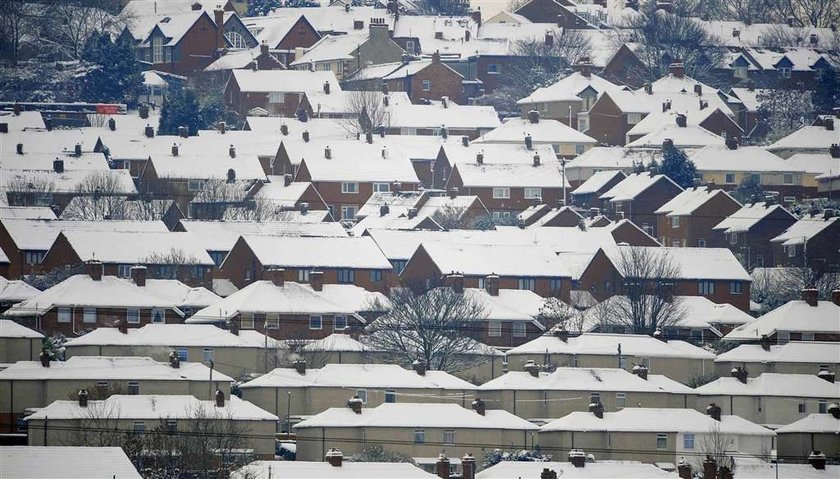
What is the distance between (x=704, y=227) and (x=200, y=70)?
42641 mm

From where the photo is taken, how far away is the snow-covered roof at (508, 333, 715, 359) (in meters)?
83.2

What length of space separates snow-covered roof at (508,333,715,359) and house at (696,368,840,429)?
4547 millimetres

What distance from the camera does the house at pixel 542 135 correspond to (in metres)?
125

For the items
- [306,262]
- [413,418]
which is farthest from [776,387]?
[306,262]

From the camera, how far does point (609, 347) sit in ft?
274

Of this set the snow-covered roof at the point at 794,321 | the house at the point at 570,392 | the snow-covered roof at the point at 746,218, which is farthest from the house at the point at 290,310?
the snow-covered roof at the point at 746,218

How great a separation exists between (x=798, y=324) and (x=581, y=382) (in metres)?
13.7

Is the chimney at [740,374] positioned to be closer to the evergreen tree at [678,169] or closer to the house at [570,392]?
the house at [570,392]

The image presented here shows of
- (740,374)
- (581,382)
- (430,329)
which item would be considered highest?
(430,329)

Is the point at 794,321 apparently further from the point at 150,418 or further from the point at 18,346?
the point at 150,418

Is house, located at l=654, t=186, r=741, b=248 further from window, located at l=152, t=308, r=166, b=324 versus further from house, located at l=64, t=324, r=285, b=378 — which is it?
house, located at l=64, t=324, r=285, b=378

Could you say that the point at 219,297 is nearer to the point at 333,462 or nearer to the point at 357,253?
the point at 357,253

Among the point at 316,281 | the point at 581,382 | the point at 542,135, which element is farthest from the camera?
the point at 542,135

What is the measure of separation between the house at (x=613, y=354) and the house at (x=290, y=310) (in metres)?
7.36
